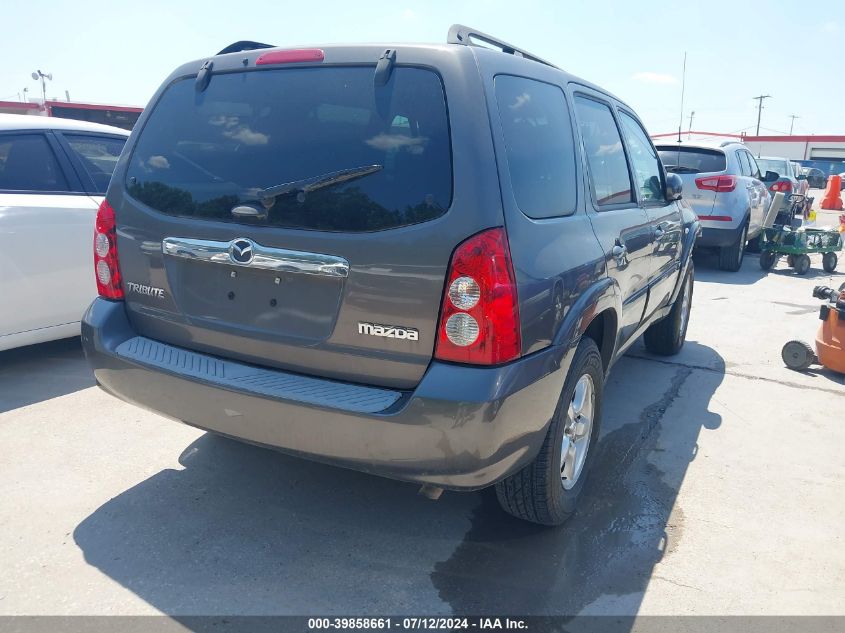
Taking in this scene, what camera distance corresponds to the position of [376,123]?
92.0 inches

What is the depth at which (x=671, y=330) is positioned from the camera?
17.9ft

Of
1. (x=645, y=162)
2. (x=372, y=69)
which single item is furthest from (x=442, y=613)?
(x=645, y=162)

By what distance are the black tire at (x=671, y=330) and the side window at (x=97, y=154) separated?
14.5 feet

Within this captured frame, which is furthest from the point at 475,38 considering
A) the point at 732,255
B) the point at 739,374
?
the point at 732,255

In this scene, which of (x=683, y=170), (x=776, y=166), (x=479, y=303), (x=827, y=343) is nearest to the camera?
(x=479, y=303)

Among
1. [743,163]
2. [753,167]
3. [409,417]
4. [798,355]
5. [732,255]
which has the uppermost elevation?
[409,417]

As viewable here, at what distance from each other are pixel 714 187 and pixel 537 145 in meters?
7.81

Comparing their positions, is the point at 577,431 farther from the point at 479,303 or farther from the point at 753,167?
the point at 753,167

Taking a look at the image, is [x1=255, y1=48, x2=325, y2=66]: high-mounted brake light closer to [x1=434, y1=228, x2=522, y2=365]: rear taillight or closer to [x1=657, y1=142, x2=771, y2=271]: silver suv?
[x1=434, y1=228, x2=522, y2=365]: rear taillight

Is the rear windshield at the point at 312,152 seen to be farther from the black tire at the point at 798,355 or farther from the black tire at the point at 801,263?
the black tire at the point at 801,263

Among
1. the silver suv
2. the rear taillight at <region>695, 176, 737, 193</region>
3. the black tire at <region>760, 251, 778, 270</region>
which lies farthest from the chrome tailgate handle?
the black tire at <region>760, 251, 778, 270</region>

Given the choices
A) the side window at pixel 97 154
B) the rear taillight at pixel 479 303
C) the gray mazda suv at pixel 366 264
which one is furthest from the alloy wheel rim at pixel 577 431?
the side window at pixel 97 154

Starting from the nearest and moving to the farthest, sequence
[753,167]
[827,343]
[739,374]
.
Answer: [827,343], [739,374], [753,167]

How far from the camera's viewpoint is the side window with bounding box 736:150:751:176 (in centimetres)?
1001
